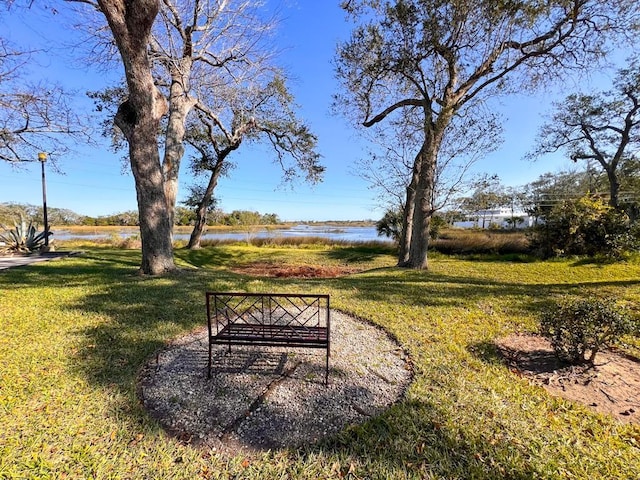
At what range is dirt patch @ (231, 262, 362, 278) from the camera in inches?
364

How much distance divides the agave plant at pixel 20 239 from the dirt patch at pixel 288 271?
21.9ft

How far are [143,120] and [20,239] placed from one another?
7.82 metres

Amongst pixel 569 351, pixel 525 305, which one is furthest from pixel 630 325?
pixel 525 305

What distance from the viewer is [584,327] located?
8.80 feet

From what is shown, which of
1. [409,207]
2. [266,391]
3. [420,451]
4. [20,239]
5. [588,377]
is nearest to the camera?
[420,451]

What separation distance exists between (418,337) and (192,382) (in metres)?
2.56

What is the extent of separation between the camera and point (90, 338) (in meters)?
3.18

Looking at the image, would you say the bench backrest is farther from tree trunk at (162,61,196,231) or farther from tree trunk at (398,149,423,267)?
tree trunk at (398,149,423,267)

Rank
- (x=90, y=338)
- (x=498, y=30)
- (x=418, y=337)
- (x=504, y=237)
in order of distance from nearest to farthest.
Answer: (x=90, y=338), (x=418, y=337), (x=498, y=30), (x=504, y=237)

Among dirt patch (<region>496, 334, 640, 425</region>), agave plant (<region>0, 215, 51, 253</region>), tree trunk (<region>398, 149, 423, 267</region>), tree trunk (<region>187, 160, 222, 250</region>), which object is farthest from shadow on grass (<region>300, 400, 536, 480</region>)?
tree trunk (<region>187, 160, 222, 250</region>)

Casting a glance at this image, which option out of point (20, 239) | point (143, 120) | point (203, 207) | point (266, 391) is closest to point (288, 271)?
point (143, 120)

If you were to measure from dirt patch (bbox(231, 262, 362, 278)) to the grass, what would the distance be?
454 centimetres

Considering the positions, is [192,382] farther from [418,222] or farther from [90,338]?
[418,222]

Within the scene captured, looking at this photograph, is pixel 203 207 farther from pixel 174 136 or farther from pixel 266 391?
pixel 266 391
